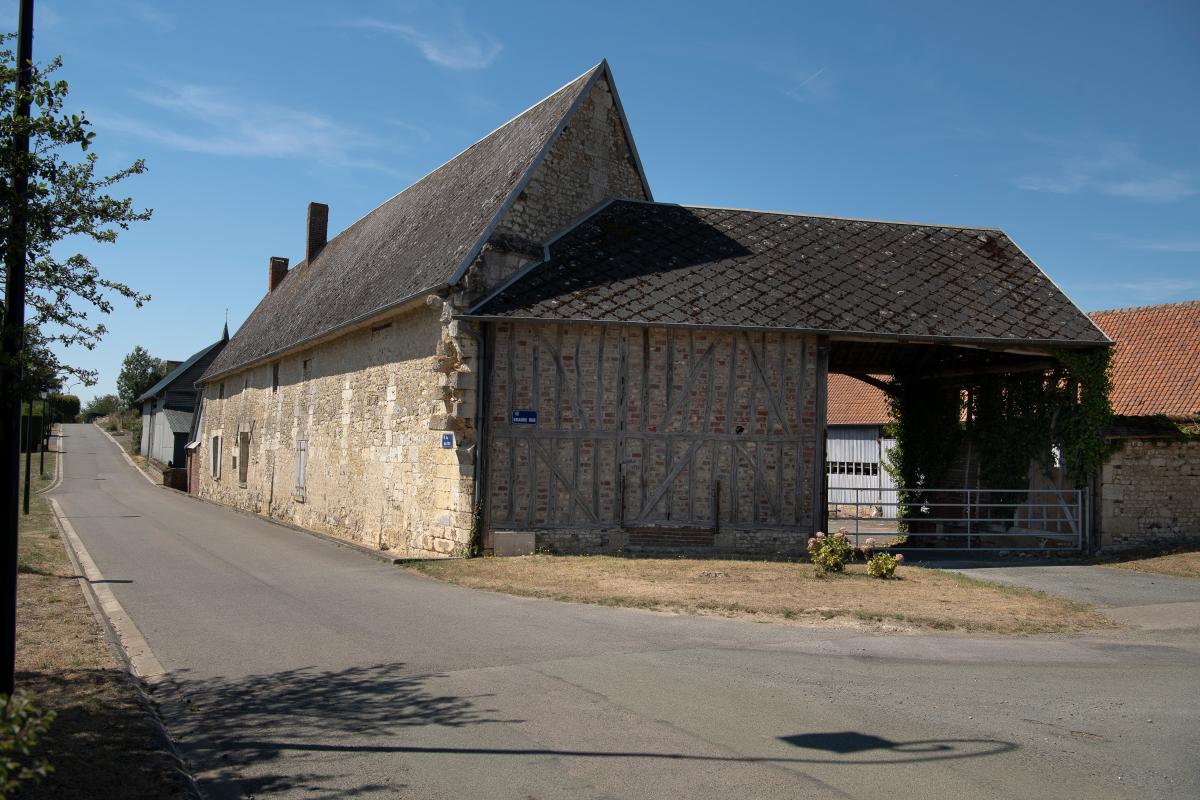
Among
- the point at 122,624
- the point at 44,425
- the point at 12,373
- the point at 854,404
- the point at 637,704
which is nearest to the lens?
the point at 12,373

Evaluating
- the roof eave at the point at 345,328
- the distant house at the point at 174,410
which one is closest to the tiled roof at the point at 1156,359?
the roof eave at the point at 345,328

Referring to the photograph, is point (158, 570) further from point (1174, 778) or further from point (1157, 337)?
point (1157, 337)

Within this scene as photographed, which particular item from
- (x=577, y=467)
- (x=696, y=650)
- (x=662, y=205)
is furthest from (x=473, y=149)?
(x=696, y=650)

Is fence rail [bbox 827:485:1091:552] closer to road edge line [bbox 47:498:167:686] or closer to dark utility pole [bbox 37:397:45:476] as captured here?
road edge line [bbox 47:498:167:686]

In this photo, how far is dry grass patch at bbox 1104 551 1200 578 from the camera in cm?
1357

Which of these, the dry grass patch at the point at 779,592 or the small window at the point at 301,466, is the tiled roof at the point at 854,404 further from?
the dry grass patch at the point at 779,592

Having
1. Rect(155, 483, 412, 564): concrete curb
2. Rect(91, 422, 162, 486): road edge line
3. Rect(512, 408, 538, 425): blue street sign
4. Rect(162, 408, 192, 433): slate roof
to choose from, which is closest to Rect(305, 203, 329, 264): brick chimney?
Rect(155, 483, 412, 564): concrete curb

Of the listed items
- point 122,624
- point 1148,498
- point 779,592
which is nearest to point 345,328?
point 122,624

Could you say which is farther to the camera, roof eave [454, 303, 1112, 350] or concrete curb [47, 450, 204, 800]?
roof eave [454, 303, 1112, 350]

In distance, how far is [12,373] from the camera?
5.25 meters

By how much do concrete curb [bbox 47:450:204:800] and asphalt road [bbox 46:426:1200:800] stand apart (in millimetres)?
126

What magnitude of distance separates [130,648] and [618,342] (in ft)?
27.6

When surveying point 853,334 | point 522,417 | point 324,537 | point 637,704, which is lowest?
point 324,537

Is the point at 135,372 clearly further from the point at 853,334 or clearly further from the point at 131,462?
the point at 853,334
